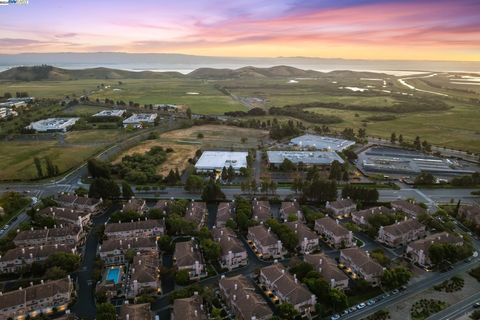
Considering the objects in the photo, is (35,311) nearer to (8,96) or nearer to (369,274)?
(369,274)

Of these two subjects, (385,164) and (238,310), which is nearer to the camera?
(238,310)

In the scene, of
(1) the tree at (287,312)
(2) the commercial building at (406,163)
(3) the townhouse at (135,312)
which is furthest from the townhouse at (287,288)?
(2) the commercial building at (406,163)

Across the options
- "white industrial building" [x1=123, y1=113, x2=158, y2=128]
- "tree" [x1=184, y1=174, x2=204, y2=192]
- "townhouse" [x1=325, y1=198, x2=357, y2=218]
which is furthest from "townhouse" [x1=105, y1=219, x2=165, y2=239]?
"white industrial building" [x1=123, y1=113, x2=158, y2=128]

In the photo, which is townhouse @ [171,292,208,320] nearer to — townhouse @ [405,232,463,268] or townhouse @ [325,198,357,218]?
townhouse @ [405,232,463,268]

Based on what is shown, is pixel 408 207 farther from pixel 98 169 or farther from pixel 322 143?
pixel 98 169

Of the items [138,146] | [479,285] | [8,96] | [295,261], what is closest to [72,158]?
[138,146]

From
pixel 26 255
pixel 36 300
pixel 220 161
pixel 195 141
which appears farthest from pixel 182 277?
pixel 195 141

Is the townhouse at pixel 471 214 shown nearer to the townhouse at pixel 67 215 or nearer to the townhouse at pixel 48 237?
the townhouse at pixel 48 237
